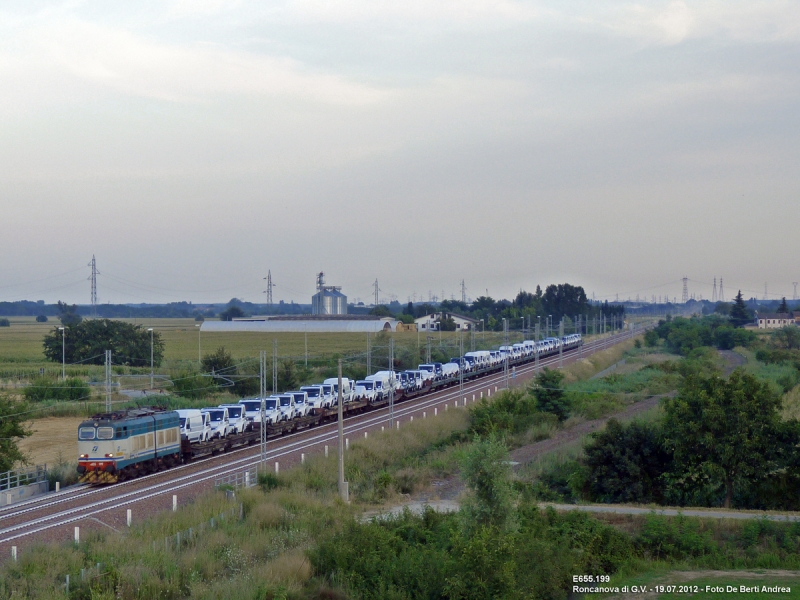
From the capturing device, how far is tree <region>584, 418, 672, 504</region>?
31.5 meters

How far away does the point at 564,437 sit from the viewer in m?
45.5

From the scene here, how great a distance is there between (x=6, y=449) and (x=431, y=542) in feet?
60.3

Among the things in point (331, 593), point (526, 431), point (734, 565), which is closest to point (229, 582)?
point (331, 593)

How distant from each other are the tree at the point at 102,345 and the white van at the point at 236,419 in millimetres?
49729

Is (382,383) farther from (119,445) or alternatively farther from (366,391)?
(119,445)

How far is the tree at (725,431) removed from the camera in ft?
95.6

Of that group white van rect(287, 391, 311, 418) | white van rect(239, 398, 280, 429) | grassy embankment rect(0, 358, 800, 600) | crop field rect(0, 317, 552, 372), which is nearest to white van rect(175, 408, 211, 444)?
white van rect(239, 398, 280, 429)

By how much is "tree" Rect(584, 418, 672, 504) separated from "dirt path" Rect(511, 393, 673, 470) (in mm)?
4255

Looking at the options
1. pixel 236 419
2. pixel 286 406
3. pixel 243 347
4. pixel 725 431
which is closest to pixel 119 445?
pixel 236 419

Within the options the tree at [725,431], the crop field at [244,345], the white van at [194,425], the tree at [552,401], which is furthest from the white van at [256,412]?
the crop field at [244,345]

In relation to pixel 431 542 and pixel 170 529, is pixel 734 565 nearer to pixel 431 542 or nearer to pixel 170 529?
pixel 431 542

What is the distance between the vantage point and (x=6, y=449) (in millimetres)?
31578

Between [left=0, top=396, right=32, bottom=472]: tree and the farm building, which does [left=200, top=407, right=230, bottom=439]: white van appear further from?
the farm building

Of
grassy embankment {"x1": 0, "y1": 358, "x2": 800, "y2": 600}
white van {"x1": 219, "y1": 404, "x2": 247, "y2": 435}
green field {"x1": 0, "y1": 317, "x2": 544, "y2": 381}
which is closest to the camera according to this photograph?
grassy embankment {"x1": 0, "y1": 358, "x2": 800, "y2": 600}
